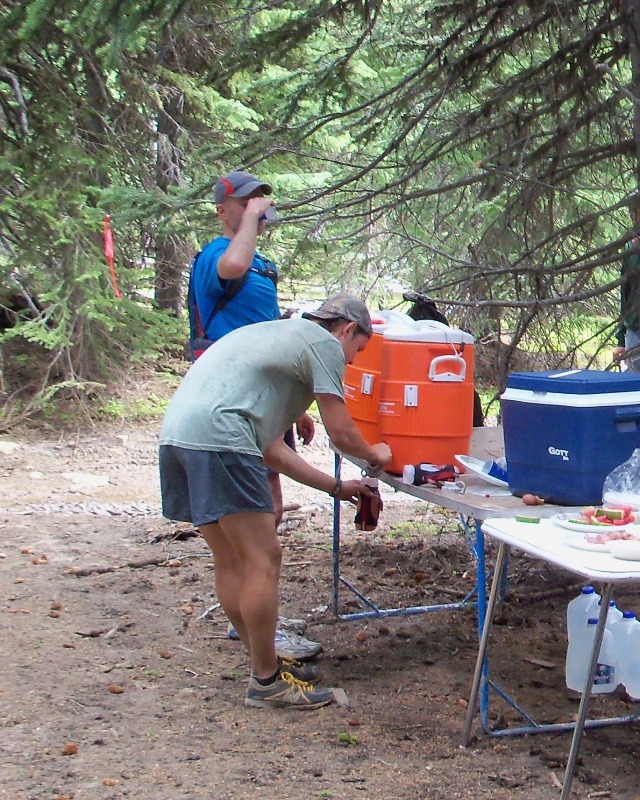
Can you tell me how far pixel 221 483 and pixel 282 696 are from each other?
3.05ft

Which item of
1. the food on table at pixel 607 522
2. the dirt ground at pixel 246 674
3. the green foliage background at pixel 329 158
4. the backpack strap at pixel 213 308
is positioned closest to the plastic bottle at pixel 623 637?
the dirt ground at pixel 246 674

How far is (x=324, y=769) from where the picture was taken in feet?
10.5

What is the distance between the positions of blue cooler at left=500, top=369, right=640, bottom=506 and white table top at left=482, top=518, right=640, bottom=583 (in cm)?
28

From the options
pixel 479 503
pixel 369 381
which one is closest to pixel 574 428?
pixel 479 503

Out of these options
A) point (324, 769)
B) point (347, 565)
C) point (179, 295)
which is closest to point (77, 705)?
point (324, 769)

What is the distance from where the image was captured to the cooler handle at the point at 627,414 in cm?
319

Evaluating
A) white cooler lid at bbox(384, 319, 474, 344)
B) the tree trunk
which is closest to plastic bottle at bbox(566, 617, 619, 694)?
white cooler lid at bbox(384, 319, 474, 344)

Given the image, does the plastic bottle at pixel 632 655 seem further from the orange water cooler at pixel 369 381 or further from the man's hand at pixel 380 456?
the orange water cooler at pixel 369 381

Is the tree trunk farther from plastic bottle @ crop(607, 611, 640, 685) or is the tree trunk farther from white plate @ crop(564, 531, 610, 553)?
white plate @ crop(564, 531, 610, 553)

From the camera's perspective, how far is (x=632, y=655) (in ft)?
11.8

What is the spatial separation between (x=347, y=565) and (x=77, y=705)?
2375mm

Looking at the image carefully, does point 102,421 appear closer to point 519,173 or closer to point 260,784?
point 519,173

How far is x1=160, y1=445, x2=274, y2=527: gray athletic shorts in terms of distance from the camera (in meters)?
3.39

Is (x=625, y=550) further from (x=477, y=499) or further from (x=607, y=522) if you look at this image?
(x=477, y=499)
